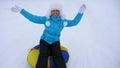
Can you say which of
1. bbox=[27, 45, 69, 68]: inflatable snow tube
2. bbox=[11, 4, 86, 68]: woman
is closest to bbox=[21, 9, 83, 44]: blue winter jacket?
bbox=[11, 4, 86, 68]: woman

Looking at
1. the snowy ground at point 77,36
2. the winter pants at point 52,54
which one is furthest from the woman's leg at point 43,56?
the snowy ground at point 77,36

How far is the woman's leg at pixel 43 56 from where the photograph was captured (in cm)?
203

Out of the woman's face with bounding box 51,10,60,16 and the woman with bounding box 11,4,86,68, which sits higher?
the woman's face with bounding box 51,10,60,16

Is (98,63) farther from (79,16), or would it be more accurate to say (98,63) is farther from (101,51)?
(79,16)

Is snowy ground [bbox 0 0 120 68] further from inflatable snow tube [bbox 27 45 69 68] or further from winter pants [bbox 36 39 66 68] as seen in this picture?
winter pants [bbox 36 39 66 68]

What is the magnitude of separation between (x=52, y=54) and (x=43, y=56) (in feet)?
0.34

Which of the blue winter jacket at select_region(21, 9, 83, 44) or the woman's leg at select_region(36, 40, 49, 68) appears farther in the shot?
the blue winter jacket at select_region(21, 9, 83, 44)

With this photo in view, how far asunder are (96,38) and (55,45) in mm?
836

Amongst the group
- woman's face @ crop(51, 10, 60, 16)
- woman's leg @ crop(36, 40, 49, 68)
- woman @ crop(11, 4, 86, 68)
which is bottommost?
woman's leg @ crop(36, 40, 49, 68)

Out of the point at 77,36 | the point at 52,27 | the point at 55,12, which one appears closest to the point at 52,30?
the point at 52,27

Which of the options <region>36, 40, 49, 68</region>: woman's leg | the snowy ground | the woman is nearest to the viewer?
<region>36, 40, 49, 68</region>: woman's leg

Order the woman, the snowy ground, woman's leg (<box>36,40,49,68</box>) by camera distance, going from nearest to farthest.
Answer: woman's leg (<box>36,40,49,68</box>)
the woman
the snowy ground

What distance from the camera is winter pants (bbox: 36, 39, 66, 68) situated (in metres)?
2.04

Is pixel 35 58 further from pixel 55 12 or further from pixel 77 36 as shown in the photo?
pixel 77 36
